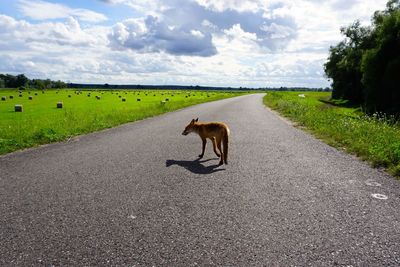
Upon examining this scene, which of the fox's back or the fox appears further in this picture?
the fox's back

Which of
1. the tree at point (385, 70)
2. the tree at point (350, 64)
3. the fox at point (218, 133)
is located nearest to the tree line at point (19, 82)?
the tree at point (350, 64)

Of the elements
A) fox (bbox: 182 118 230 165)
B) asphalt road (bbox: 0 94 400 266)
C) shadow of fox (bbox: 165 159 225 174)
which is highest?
fox (bbox: 182 118 230 165)

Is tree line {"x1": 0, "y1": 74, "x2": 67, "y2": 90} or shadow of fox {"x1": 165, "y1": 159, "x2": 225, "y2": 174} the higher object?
tree line {"x1": 0, "y1": 74, "x2": 67, "y2": 90}

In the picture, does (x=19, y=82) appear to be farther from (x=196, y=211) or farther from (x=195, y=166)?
(x=196, y=211)

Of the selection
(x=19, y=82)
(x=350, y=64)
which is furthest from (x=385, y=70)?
(x=19, y=82)

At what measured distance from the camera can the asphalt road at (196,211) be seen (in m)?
4.47

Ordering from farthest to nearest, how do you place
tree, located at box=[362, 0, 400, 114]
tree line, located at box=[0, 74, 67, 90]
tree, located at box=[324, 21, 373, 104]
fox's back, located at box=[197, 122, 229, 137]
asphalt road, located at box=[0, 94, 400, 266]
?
tree line, located at box=[0, 74, 67, 90] → tree, located at box=[324, 21, 373, 104] → tree, located at box=[362, 0, 400, 114] → fox's back, located at box=[197, 122, 229, 137] → asphalt road, located at box=[0, 94, 400, 266]

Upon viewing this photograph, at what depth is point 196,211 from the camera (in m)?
5.96

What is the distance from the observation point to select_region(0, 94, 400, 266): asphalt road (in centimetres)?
447

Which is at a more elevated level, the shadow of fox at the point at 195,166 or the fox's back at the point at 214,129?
the fox's back at the point at 214,129

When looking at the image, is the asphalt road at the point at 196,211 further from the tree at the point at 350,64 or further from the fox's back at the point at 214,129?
the tree at the point at 350,64

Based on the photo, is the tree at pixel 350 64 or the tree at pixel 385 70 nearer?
the tree at pixel 385 70

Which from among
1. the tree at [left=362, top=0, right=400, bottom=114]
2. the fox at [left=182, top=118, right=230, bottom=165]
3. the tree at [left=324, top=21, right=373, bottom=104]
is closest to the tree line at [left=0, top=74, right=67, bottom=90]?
the tree at [left=324, top=21, right=373, bottom=104]

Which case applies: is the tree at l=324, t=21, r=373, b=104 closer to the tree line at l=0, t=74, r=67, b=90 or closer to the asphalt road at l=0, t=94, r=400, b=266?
the asphalt road at l=0, t=94, r=400, b=266
